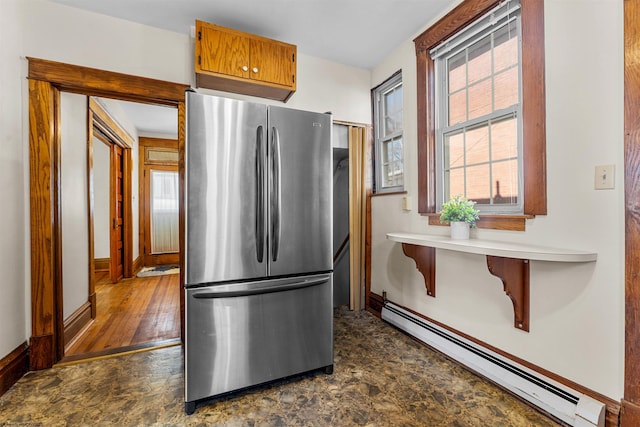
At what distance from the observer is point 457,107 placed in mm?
2365

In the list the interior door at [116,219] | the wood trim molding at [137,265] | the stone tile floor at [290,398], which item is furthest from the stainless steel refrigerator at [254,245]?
the wood trim molding at [137,265]

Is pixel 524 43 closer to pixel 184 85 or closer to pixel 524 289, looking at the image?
pixel 524 289

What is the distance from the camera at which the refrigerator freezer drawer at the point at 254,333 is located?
166cm

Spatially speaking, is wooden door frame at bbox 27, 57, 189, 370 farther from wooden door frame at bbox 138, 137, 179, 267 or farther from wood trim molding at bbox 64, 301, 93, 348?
wooden door frame at bbox 138, 137, 179, 267

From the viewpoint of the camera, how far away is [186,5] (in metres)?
2.20

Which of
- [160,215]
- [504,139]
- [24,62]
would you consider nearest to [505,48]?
[504,139]

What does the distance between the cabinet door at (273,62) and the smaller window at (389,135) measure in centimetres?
108

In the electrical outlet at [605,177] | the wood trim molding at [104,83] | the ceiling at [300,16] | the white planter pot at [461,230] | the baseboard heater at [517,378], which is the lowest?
the baseboard heater at [517,378]

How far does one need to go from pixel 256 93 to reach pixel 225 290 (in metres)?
1.77

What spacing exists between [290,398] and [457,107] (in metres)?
2.38

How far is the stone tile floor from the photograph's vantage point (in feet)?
5.22

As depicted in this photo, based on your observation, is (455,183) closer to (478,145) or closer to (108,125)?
(478,145)

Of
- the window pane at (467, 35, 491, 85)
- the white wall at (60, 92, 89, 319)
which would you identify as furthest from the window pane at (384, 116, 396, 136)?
the white wall at (60, 92, 89, 319)

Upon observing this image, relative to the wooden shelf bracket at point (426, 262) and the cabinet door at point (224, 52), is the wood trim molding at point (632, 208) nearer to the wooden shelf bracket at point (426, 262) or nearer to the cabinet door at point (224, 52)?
the wooden shelf bracket at point (426, 262)
